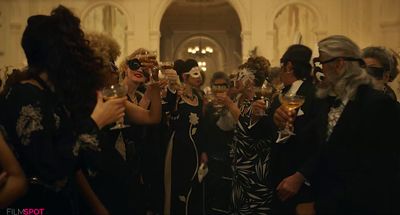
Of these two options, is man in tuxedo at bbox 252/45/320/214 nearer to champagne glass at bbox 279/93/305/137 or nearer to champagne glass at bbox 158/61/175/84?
champagne glass at bbox 279/93/305/137

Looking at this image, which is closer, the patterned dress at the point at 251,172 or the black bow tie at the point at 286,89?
the black bow tie at the point at 286,89

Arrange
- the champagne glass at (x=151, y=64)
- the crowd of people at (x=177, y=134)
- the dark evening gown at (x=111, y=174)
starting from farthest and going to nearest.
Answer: the champagne glass at (x=151, y=64), the dark evening gown at (x=111, y=174), the crowd of people at (x=177, y=134)

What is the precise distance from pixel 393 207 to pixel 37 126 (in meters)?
2.10

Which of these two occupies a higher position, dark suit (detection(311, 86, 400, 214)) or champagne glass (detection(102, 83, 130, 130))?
champagne glass (detection(102, 83, 130, 130))

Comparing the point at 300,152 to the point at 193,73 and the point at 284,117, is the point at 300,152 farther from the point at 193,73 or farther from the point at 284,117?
the point at 193,73

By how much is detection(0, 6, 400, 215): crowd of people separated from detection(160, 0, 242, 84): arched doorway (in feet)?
54.8

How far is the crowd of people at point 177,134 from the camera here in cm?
237

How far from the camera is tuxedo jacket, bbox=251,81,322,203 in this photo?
3533mm

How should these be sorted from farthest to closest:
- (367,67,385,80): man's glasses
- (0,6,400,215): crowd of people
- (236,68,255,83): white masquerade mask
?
(236,68,255,83): white masquerade mask < (367,67,385,80): man's glasses < (0,6,400,215): crowd of people

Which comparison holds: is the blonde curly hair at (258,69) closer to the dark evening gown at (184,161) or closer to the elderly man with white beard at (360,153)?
the dark evening gown at (184,161)

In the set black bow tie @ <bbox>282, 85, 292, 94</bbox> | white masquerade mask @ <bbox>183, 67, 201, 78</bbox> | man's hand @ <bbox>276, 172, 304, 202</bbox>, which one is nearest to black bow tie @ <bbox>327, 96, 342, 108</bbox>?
man's hand @ <bbox>276, 172, 304, 202</bbox>

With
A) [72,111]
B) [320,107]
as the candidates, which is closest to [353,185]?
[320,107]

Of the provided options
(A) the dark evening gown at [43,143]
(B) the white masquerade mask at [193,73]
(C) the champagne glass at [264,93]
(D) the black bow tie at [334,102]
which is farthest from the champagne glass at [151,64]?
(B) the white masquerade mask at [193,73]

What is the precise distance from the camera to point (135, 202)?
3.38 meters
